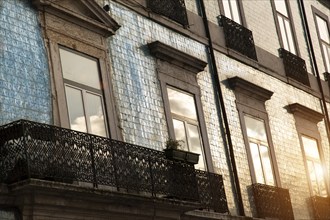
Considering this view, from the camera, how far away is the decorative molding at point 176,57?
56.8ft

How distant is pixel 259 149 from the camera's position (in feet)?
65.8

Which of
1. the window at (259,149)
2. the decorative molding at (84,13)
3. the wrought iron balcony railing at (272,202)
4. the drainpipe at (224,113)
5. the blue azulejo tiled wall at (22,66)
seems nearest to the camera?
the blue azulejo tiled wall at (22,66)

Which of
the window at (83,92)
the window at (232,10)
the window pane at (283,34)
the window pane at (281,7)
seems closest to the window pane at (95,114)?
the window at (83,92)

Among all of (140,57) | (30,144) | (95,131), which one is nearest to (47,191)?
(30,144)

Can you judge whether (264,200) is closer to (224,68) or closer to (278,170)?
(278,170)

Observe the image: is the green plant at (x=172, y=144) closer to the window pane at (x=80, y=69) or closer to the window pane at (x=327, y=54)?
the window pane at (x=80, y=69)

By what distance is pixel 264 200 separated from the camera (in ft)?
63.0

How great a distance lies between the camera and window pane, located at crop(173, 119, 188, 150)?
1752 centimetres

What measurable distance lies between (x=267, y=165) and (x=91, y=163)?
23.0ft

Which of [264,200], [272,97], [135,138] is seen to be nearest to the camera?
[135,138]

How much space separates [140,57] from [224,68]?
2.97m

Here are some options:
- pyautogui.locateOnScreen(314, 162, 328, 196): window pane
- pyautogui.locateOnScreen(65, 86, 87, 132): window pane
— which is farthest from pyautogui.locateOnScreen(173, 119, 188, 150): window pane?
pyautogui.locateOnScreen(314, 162, 328, 196): window pane

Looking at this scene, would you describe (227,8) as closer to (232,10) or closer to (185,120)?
(232,10)

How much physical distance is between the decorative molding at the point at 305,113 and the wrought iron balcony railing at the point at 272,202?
245 cm
